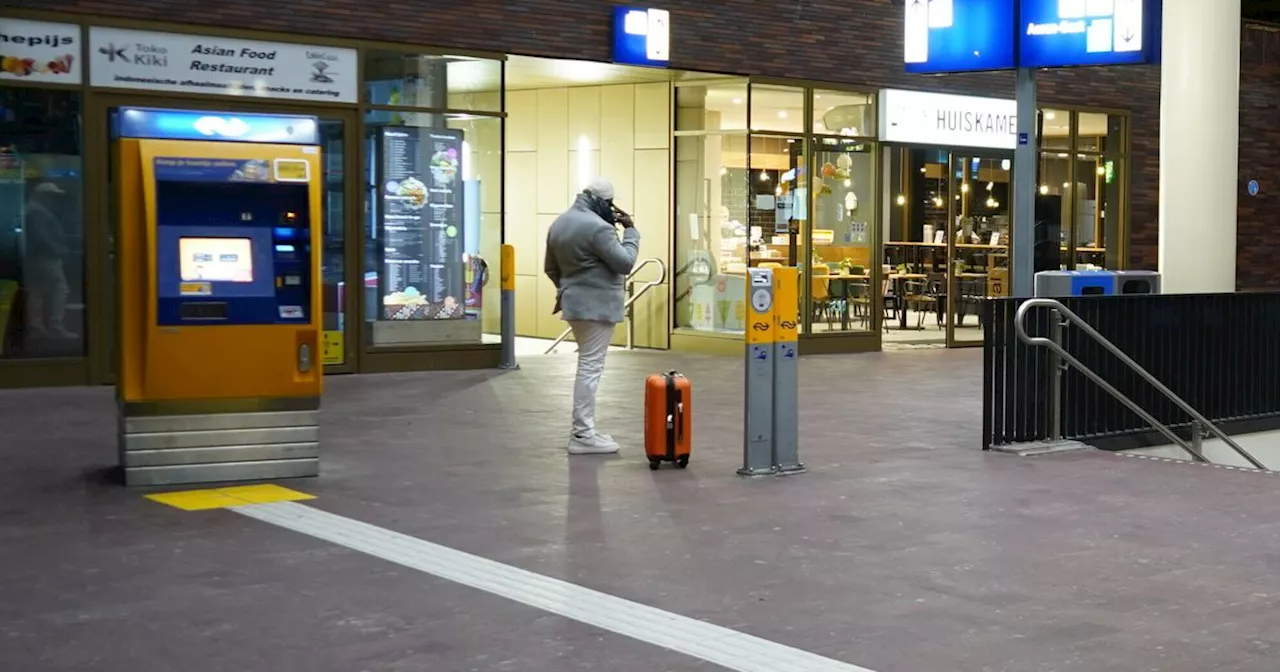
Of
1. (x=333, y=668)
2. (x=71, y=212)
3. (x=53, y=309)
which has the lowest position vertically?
(x=333, y=668)

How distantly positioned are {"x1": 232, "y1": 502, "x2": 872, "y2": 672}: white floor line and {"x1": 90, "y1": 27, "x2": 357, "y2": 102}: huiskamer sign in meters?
7.36

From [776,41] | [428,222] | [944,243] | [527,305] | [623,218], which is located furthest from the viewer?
[944,243]

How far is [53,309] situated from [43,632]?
9107 millimetres

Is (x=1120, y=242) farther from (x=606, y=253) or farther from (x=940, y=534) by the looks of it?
(x=940, y=534)

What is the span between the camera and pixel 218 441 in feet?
29.5

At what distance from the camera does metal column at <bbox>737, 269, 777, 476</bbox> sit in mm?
9523

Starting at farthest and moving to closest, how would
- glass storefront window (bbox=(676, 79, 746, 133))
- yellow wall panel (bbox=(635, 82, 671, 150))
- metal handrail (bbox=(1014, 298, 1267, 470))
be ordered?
yellow wall panel (bbox=(635, 82, 671, 150)), glass storefront window (bbox=(676, 79, 746, 133)), metal handrail (bbox=(1014, 298, 1267, 470))

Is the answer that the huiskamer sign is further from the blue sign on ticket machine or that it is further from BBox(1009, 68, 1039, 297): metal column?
BBox(1009, 68, 1039, 297): metal column

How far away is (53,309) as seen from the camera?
1414 centimetres

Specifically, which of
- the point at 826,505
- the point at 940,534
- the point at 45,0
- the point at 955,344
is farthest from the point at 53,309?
the point at 955,344

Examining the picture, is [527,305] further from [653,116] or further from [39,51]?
[39,51]

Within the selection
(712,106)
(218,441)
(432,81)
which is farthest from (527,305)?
(218,441)

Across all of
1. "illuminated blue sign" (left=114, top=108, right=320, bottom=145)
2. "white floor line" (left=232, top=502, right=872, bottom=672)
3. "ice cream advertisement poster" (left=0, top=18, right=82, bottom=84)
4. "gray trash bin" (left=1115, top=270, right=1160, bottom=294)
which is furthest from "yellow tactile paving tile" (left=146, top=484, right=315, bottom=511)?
"gray trash bin" (left=1115, top=270, right=1160, bottom=294)

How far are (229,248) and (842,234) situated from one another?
485 inches
